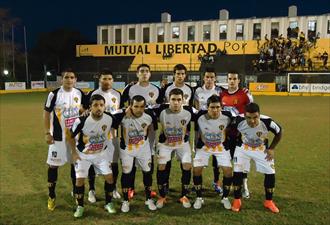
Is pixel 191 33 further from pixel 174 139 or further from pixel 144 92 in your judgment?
pixel 174 139

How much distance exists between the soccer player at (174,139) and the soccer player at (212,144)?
0.49ft

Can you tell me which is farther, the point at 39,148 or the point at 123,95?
the point at 39,148

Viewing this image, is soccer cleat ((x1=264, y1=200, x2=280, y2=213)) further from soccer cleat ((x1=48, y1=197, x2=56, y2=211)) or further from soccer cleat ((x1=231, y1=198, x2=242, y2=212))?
soccer cleat ((x1=48, y1=197, x2=56, y2=211))

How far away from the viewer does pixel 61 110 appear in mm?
5578

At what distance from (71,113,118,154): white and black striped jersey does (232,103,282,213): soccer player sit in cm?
201

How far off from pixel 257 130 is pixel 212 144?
0.71 metres

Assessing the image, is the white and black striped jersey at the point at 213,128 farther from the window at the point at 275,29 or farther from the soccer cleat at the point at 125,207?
the window at the point at 275,29

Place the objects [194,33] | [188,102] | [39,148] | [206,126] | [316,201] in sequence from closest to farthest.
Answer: [206,126] < [316,201] < [188,102] < [39,148] < [194,33]

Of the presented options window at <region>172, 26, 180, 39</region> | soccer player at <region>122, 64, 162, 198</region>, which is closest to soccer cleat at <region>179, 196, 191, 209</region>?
soccer player at <region>122, 64, 162, 198</region>

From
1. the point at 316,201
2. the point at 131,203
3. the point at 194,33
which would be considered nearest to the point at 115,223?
the point at 131,203

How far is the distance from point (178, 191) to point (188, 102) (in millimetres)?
1599

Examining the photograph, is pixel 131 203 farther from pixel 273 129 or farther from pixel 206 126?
pixel 273 129

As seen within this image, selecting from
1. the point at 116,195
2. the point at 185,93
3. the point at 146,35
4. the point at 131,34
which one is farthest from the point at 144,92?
the point at 131,34

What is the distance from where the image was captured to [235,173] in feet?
18.1
